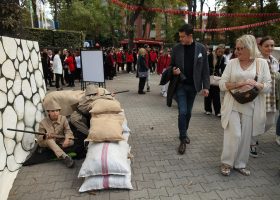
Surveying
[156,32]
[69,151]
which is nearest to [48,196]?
[69,151]

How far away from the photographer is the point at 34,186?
3.91 meters

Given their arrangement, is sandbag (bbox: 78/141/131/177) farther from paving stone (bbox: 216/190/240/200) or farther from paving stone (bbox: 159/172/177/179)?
paving stone (bbox: 216/190/240/200)

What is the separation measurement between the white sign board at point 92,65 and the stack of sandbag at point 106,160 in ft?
14.0

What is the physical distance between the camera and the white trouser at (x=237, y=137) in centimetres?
398

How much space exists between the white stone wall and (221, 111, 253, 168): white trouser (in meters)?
2.86

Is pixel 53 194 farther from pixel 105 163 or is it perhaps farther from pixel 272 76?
pixel 272 76

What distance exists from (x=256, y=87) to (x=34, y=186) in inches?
122

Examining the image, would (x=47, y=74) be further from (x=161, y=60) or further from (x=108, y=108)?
(x=108, y=108)

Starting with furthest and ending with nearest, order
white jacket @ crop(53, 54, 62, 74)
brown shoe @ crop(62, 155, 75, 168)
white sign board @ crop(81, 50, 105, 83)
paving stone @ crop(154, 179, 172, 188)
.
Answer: white jacket @ crop(53, 54, 62, 74), white sign board @ crop(81, 50, 105, 83), brown shoe @ crop(62, 155, 75, 168), paving stone @ crop(154, 179, 172, 188)

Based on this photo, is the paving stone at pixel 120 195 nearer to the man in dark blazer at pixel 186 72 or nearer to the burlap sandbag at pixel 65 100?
the man in dark blazer at pixel 186 72

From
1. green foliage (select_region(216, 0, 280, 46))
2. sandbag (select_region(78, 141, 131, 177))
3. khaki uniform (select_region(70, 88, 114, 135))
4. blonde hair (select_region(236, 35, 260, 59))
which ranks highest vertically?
green foliage (select_region(216, 0, 280, 46))

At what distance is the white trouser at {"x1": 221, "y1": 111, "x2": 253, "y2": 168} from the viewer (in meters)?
3.98

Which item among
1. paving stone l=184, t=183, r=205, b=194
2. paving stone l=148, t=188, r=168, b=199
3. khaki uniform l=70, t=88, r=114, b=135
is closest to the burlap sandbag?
khaki uniform l=70, t=88, r=114, b=135

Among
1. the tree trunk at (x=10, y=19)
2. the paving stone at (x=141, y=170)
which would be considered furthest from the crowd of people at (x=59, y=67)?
the paving stone at (x=141, y=170)
